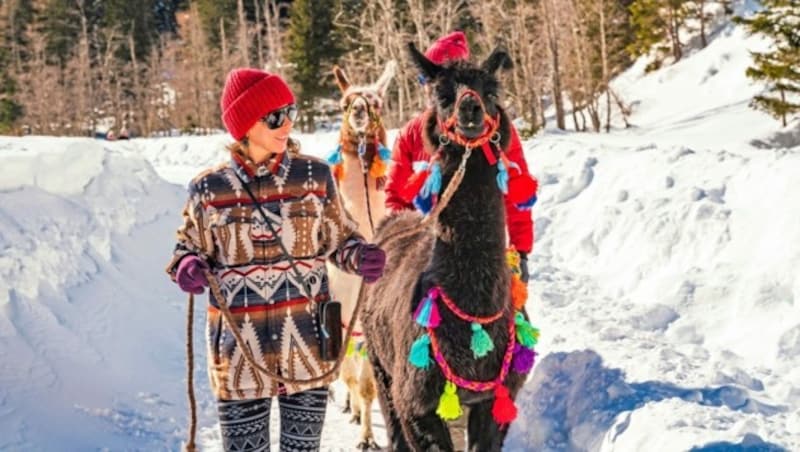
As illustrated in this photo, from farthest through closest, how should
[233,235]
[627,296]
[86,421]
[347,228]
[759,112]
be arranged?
[759,112], [627,296], [86,421], [347,228], [233,235]

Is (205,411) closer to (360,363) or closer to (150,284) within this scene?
(360,363)

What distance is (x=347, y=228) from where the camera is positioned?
272 centimetres

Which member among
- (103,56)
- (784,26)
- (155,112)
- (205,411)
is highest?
(103,56)

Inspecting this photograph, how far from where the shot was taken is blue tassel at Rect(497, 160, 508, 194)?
312 cm

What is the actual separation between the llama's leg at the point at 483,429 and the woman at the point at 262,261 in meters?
0.83

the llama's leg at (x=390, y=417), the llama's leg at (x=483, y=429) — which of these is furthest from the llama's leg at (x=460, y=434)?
the llama's leg at (x=483, y=429)

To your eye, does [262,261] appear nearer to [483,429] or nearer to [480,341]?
[480,341]

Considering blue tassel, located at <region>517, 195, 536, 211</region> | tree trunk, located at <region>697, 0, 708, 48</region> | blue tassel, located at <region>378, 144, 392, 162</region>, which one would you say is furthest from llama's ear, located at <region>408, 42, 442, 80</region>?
tree trunk, located at <region>697, 0, 708, 48</region>

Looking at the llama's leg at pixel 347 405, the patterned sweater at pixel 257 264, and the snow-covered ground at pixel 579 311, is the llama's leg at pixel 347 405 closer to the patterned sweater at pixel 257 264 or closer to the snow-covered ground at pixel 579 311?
the snow-covered ground at pixel 579 311

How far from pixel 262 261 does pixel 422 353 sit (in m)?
0.86

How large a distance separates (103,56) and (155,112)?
7973mm

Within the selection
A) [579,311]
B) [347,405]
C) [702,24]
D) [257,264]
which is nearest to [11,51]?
[702,24]

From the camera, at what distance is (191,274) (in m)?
2.41

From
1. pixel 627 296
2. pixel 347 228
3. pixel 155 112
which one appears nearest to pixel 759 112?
pixel 627 296
